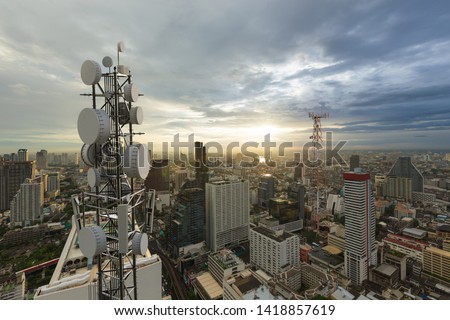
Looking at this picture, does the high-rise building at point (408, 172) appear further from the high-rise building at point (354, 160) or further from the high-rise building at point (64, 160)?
the high-rise building at point (64, 160)

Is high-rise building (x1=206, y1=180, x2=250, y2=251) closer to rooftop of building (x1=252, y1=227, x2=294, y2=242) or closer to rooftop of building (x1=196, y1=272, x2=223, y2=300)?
rooftop of building (x1=252, y1=227, x2=294, y2=242)

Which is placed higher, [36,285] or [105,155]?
[105,155]

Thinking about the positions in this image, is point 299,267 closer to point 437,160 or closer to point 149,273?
point 149,273

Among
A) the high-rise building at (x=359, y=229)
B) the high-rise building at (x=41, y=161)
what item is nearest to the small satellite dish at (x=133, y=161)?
the high-rise building at (x=359, y=229)

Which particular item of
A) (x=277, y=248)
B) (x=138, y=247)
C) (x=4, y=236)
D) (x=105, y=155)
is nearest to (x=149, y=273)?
(x=138, y=247)

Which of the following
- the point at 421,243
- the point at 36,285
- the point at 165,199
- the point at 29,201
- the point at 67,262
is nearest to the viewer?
the point at 67,262

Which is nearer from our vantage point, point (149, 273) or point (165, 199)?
point (149, 273)
